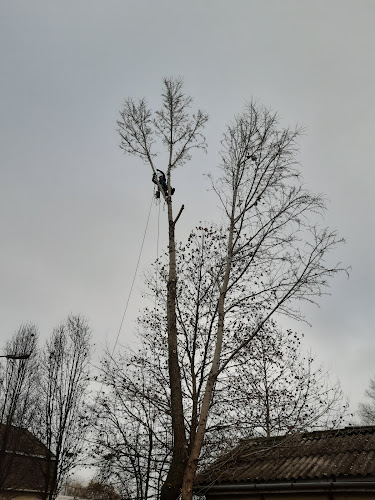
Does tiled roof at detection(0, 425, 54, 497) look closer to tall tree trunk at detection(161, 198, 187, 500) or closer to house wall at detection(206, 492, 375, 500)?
house wall at detection(206, 492, 375, 500)

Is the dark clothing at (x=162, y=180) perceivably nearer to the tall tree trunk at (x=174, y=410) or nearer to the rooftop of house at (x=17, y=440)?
the tall tree trunk at (x=174, y=410)

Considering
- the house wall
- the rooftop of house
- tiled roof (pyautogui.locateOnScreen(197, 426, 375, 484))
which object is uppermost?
the rooftop of house

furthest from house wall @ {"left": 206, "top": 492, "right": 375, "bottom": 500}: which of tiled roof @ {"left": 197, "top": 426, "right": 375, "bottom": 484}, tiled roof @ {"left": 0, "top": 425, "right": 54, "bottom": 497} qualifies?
tiled roof @ {"left": 0, "top": 425, "right": 54, "bottom": 497}

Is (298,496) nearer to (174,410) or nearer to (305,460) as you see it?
(305,460)

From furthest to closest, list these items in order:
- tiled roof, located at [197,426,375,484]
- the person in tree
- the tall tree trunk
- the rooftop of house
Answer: the rooftop of house → the person in tree → tiled roof, located at [197,426,375,484] → the tall tree trunk

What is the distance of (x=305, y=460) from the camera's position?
9.57 m

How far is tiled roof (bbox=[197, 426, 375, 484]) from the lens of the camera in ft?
26.9

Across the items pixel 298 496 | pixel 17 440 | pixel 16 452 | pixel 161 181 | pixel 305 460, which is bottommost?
pixel 298 496

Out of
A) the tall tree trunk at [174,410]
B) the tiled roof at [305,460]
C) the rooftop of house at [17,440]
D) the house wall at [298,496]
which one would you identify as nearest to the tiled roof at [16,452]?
the rooftop of house at [17,440]

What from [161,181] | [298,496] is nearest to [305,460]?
[298,496]

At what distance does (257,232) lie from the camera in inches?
342

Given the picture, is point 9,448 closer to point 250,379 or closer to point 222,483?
point 222,483

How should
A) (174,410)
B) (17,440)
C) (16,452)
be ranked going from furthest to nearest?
1. (16,452)
2. (17,440)
3. (174,410)

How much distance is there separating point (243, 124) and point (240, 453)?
750cm
